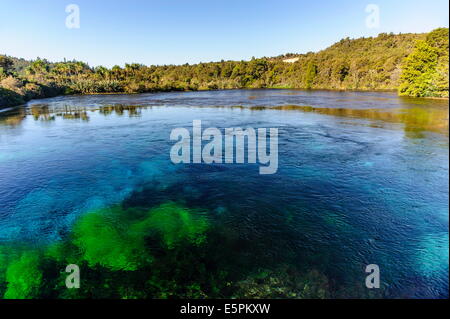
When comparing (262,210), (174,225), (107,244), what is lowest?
(107,244)

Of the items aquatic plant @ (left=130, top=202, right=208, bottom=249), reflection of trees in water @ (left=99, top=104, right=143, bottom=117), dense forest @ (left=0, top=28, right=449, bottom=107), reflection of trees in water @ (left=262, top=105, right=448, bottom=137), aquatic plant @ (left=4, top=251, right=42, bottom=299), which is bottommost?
aquatic plant @ (left=4, top=251, right=42, bottom=299)

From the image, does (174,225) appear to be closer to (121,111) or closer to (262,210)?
(262,210)

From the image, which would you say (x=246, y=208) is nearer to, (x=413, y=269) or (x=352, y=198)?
(x=352, y=198)

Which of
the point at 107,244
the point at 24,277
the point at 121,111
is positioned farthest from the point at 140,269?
the point at 121,111

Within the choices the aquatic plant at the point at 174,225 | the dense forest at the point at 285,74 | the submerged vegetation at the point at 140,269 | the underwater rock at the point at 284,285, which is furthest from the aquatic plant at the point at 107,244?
the dense forest at the point at 285,74

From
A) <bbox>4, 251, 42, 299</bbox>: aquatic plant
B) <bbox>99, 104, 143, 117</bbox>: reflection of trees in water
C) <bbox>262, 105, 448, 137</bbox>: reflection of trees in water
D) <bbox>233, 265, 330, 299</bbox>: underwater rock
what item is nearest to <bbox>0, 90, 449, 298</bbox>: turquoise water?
<bbox>233, 265, 330, 299</bbox>: underwater rock

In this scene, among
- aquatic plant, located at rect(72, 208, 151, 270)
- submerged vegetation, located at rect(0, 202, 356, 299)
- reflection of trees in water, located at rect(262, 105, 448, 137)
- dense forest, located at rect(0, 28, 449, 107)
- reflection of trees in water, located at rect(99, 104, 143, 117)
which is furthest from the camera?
dense forest, located at rect(0, 28, 449, 107)

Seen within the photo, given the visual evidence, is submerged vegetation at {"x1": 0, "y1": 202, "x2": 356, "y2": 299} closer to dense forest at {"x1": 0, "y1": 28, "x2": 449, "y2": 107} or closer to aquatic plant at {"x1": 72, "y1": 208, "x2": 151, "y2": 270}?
aquatic plant at {"x1": 72, "y1": 208, "x2": 151, "y2": 270}
